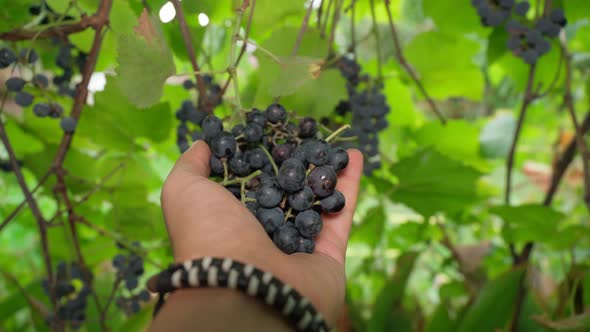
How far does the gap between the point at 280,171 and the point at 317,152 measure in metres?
0.05

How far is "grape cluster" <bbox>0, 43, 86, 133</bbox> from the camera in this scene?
0.76 m

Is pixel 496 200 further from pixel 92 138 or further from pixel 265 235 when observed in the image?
pixel 265 235

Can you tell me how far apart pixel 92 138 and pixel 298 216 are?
66 centimetres

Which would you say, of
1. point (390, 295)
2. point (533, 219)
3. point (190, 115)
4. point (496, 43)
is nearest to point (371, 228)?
point (390, 295)

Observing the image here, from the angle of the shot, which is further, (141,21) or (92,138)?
(92,138)

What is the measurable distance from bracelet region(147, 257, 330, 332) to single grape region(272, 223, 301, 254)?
74mm

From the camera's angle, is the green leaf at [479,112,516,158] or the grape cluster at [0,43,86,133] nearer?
the grape cluster at [0,43,86,133]

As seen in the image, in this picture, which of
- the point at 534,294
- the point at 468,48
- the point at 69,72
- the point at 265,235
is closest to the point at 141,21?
the point at 265,235

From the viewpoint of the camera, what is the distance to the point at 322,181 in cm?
54

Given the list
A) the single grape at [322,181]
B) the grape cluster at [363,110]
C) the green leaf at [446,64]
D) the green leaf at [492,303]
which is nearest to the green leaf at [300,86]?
the grape cluster at [363,110]

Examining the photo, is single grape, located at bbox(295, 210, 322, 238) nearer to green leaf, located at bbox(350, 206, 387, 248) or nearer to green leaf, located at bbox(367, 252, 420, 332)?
green leaf, located at bbox(350, 206, 387, 248)

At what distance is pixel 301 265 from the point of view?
0.51 metres

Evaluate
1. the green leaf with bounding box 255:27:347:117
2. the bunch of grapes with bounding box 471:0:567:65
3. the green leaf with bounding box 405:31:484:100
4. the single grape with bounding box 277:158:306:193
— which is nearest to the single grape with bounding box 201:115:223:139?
the single grape with bounding box 277:158:306:193

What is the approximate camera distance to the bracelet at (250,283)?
0.43 meters
